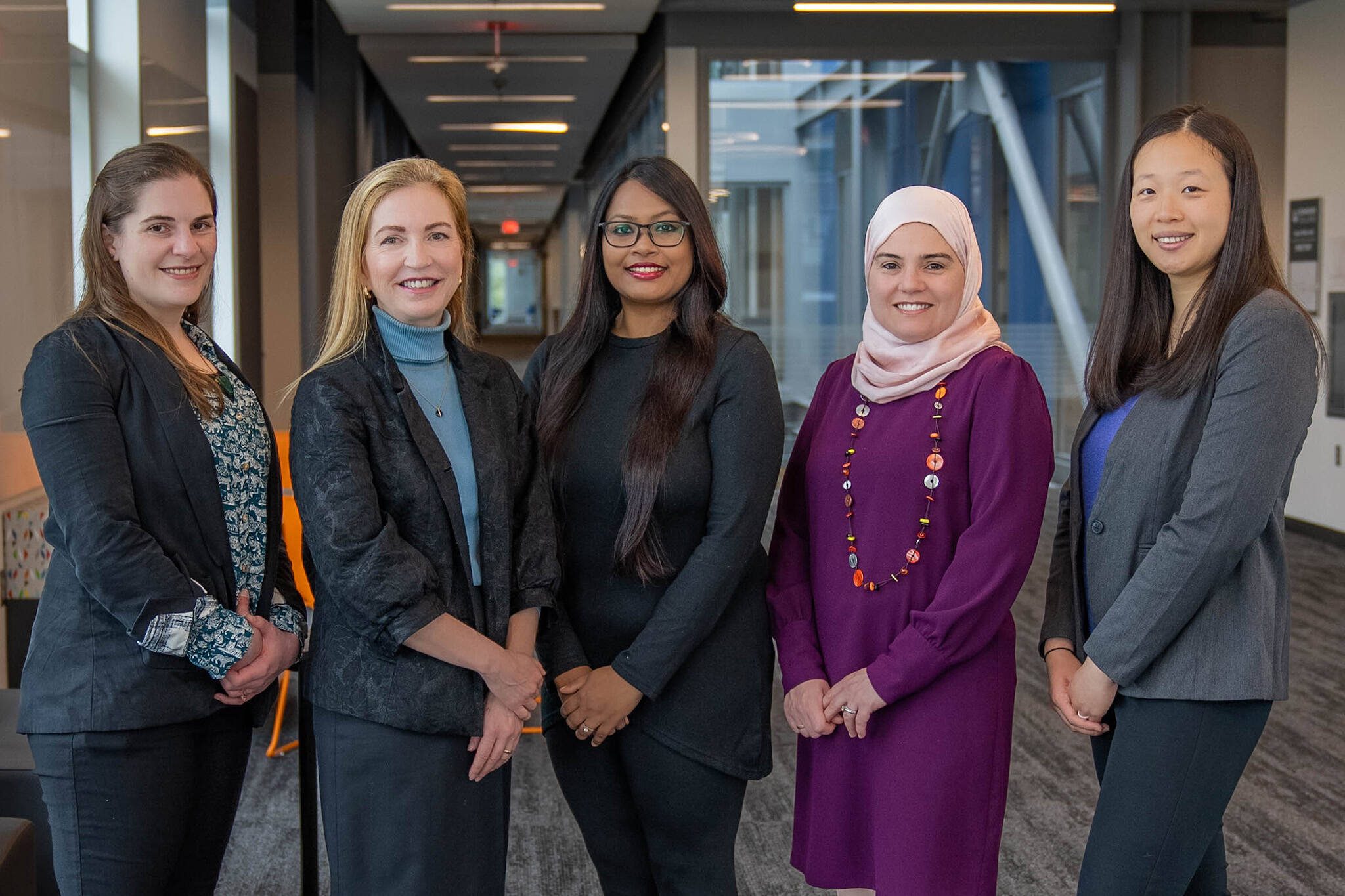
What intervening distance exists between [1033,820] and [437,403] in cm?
250

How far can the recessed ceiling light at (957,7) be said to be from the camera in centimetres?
811

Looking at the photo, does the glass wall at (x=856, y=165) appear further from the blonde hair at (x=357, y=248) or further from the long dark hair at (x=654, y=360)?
the blonde hair at (x=357, y=248)

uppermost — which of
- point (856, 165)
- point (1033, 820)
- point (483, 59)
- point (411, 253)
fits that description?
point (483, 59)

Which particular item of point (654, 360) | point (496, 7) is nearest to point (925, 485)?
point (654, 360)

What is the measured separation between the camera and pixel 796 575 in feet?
7.23

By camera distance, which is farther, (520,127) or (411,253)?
(520,127)

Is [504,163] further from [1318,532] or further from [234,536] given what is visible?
[234,536]

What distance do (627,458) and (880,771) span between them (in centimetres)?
67

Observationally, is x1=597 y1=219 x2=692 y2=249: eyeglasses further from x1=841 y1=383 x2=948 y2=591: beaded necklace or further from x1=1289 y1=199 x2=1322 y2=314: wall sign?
x1=1289 y1=199 x2=1322 y2=314: wall sign

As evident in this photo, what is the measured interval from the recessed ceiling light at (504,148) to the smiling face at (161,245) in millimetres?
14041

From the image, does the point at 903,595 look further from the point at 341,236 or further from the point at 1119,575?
the point at 341,236

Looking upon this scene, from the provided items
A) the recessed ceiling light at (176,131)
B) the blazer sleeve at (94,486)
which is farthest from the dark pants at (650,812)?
the recessed ceiling light at (176,131)

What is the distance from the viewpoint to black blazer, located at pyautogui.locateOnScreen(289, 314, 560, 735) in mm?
1716

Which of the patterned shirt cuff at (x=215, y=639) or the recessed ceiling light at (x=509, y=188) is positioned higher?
the recessed ceiling light at (x=509, y=188)
